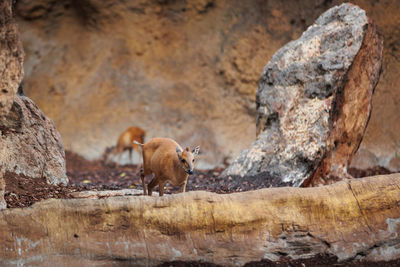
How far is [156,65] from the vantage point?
14383 millimetres

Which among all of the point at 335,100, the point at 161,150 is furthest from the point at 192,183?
the point at 335,100

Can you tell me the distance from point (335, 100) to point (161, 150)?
282 cm

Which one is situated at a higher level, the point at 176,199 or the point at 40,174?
the point at 40,174

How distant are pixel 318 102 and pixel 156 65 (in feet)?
25.8

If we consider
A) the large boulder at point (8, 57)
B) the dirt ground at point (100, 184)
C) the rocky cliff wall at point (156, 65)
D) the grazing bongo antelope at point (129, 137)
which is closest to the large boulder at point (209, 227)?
the dirt ground at point (100, 184)

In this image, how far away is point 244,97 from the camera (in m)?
14.1

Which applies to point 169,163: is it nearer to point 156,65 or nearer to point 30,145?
point 30,145

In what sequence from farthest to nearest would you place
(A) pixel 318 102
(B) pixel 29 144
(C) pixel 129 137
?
(C) pixel 129 137, (A) pixel 318 102, (B) pixel 29 144

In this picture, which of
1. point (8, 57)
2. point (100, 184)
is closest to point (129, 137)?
point (100, 184)

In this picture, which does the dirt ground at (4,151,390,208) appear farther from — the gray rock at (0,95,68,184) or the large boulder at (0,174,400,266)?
the large boulder at (0,174,400,266)

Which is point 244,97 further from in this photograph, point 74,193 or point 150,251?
point 150,251

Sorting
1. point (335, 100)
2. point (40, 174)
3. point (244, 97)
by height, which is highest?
point (244, 97)

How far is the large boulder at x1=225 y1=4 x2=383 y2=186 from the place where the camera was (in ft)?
23.4

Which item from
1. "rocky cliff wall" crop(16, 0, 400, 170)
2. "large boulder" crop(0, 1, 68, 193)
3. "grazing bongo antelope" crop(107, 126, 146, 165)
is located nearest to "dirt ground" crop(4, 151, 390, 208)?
"large boulder" crop(0, 1, 68, 193)
